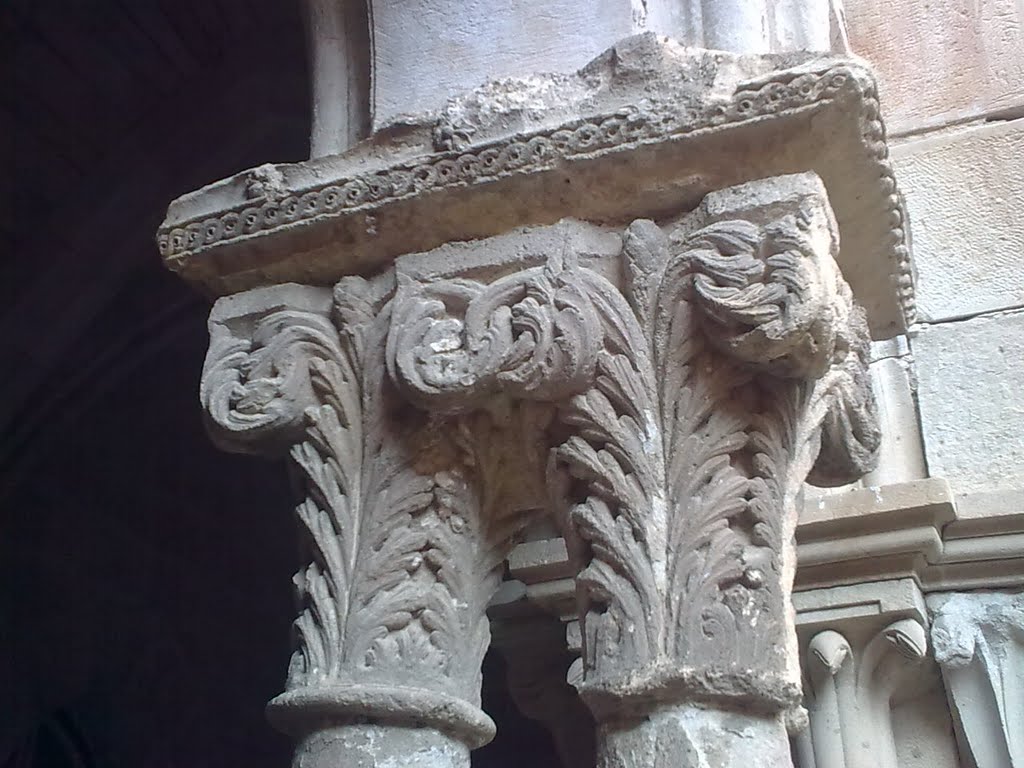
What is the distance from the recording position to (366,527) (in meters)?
1.22

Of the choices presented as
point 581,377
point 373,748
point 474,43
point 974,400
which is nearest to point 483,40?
point 474,43

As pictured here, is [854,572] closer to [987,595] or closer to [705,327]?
[987,595]

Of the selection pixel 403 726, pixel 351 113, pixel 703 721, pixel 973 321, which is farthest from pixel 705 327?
pixel 973 321

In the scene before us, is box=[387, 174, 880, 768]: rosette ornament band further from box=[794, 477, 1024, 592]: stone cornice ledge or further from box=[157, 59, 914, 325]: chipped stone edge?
box=[794, 477, 1024, 592]: stone cornice ledge

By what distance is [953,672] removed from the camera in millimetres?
1588

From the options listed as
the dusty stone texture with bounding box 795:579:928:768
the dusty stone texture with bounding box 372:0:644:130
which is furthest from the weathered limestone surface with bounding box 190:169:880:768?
the dusty stone texture with bounding box 795:579:928:768

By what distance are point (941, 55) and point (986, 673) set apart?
1177 millimetres

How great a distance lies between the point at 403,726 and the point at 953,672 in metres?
0.88

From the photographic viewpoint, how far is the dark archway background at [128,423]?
3.09 m

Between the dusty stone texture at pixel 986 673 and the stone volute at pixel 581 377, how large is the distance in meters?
0.43

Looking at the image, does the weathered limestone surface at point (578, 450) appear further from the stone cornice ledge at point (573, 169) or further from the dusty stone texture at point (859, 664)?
the dusty stone texture at point (859, 664)

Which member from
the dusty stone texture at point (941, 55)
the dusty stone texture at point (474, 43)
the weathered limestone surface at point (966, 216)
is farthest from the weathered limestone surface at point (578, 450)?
the dusty stone texture at point (941, 55)

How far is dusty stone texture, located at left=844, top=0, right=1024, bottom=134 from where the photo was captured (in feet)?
6.63

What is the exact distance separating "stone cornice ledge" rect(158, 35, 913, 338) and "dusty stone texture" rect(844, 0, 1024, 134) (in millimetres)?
776
